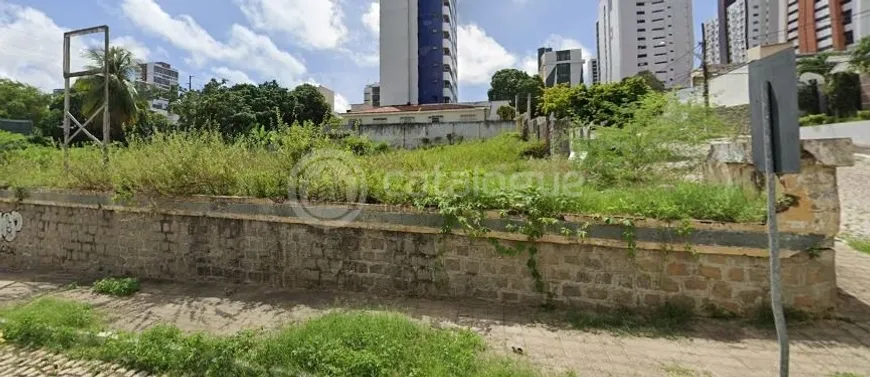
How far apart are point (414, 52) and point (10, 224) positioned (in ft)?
160

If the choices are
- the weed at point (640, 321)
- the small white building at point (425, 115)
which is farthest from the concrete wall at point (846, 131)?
the weed at point (640, 321)

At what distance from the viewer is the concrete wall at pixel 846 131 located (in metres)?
21.2

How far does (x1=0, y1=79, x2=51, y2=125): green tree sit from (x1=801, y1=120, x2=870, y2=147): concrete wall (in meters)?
57.8

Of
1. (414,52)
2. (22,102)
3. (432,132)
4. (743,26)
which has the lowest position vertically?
(432,132)

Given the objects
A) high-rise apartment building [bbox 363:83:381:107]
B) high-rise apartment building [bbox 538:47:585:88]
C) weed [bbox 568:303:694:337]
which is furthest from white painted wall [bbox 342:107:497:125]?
high-rise apartment building [bbox 538:47:585:88]

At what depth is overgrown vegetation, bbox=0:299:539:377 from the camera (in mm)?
3035

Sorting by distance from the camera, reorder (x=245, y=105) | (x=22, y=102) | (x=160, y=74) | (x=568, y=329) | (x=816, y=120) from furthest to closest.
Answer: (x=160, y=74) → (x=22, y=102) → (x=245, y=105) → (x=816, y=120) → (x=568, y=329)

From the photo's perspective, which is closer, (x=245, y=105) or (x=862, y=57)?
(x=862, y=57)

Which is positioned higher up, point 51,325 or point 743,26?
point 743,26

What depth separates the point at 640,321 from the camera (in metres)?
3.91

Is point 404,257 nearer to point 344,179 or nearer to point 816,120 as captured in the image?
point 344,179

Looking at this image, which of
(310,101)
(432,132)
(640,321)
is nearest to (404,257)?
(640,321)

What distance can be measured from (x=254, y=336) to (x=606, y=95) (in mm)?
25079

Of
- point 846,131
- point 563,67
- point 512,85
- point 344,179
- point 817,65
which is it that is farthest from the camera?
point 563,67
